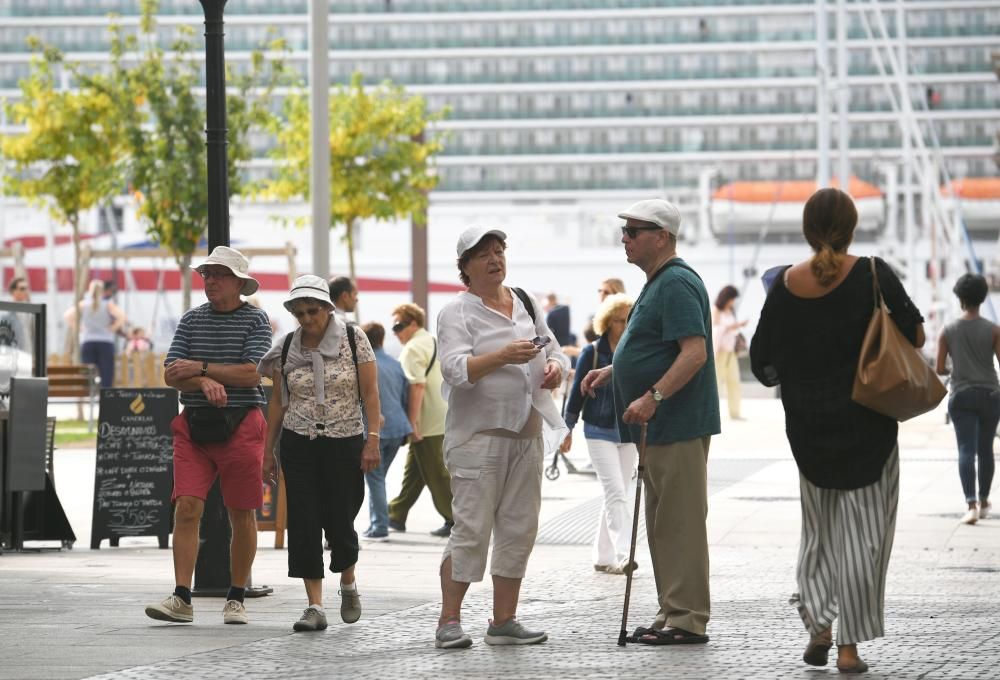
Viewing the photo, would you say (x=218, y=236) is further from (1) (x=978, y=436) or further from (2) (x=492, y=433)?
(1) (x=978, y=436)

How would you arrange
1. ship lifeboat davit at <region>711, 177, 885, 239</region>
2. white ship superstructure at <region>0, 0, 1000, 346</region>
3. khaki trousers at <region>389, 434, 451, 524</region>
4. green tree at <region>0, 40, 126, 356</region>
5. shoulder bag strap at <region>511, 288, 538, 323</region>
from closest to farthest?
shoulder bag strap at <region>511, 288, 538, 323</region> → khaki trousers at <region>389, 434, 451, 524</region> → green tree at <region>0, 40, 126, 356</region> → ship lifeboat davit at <region>711, 177, 885, 239</region> → white ship superstructure at <region>0, 0, 1000, 346</region>

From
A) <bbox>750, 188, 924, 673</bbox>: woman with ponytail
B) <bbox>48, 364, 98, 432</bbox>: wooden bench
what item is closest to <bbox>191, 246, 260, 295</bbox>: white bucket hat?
<bbox>750, 188, 924, 673</bbox>: woman with ponytail

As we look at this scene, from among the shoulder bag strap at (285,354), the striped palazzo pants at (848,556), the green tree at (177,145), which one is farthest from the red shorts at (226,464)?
the green tree at (177,145)

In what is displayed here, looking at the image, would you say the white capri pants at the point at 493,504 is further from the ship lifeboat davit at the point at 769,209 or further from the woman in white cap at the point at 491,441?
the ship lifeboat davit at the point at 769,209

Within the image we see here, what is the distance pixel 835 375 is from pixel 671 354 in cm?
90

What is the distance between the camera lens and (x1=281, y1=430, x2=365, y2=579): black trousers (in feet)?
26.6

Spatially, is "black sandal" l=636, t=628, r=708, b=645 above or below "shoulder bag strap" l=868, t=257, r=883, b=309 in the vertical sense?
below

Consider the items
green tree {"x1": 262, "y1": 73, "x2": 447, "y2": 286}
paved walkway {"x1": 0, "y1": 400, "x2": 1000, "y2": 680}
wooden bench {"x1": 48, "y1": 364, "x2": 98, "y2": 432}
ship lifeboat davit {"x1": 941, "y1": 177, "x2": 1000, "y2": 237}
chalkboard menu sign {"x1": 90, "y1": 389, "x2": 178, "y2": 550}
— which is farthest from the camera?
ship lifeboat davit {"x1": 941, "y1": 177, "x2": 1000, "y2": 237}

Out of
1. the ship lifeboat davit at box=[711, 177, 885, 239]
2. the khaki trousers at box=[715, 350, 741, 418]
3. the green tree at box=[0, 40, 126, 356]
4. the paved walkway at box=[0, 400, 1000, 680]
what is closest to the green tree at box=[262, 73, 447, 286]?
the green tree at box=[0, 40, 126, 356]

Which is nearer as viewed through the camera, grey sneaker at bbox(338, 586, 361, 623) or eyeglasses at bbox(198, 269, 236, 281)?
grey sneaker at bbox(338, 586, 361, 623)

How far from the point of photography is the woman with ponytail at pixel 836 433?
259 inches

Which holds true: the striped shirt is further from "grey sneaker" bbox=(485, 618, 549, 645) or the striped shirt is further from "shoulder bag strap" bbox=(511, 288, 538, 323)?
"grey sneaker" bbox=(485, 618, 549, 645)

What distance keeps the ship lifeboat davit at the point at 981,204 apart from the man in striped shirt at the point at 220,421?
74.4m

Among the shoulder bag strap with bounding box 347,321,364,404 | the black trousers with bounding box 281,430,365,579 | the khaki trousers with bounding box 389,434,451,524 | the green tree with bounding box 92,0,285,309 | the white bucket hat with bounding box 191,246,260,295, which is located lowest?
the khaki trousers with bounding box 389,434,451,524
